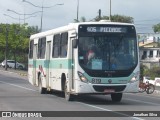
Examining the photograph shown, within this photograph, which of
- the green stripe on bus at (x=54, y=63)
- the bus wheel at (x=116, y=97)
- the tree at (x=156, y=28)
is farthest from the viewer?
the tree at (x=156, y=28)

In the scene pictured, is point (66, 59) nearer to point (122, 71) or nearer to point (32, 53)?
point (122, 71)

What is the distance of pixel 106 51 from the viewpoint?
20.4 meters

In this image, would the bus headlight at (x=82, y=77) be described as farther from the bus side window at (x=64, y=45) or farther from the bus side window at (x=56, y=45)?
the bus side window at (x=56, y=45)

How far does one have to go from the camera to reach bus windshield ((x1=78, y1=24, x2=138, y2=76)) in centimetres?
2036

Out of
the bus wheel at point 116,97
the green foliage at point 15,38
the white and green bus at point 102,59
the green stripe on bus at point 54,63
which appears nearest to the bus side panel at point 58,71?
the green stripe on bus at point 54,63

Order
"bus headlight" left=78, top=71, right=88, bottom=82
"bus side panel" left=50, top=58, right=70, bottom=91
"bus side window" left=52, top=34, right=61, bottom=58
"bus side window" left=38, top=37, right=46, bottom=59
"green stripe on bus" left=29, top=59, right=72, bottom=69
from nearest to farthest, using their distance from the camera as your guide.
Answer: "bus headlight" left=78, top=71, right=88, bottom=82
"green stripe on bus" left=29, top=59, right=72, bottom=69
"bus side panel" left=50, top=58, right=70, bottom=91
"bus side window" left=52, top=34, right=61, bottom=58
"bus side window" left=38, top=37, right=46, bottom=59

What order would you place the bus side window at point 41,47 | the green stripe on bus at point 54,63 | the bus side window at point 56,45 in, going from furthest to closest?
the bus side window at point 41,47
the bus side window at point 56,45
the green stripe on bus at point 54,63

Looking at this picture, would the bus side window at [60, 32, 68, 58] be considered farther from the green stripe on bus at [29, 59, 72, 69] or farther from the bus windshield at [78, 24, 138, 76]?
the bus windshield at [78, 24, 138, 76]

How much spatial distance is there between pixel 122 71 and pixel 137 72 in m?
0.68

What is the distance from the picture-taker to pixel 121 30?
2086 cm

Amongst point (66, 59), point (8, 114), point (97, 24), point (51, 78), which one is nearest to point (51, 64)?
point (51, 78)

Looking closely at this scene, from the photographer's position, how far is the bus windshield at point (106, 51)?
66.8ft

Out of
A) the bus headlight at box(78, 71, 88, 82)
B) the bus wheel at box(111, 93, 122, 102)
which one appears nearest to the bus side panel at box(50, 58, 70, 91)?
the bus headlight at box(78, 71, 88, 82)

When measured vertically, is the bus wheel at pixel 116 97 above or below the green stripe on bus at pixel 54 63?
below
